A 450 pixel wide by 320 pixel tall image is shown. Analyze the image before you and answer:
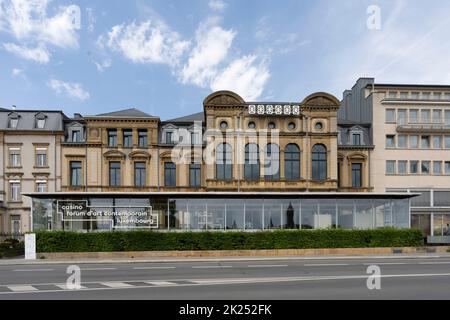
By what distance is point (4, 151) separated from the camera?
45.7m

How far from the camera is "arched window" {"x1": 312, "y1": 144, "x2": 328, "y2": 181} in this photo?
44375 mm

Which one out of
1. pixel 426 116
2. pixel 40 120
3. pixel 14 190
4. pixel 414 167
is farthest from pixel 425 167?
pixel 14 190

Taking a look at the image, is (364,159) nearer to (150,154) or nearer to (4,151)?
(150,154)

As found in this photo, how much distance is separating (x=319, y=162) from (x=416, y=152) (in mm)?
13829

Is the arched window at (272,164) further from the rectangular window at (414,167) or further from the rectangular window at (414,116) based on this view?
the rectangular window at (414,116)

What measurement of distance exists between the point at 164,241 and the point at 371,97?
33.0m

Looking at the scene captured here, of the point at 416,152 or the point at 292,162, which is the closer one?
the point at 292,162

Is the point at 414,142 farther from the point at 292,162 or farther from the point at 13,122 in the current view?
the point at 13,122

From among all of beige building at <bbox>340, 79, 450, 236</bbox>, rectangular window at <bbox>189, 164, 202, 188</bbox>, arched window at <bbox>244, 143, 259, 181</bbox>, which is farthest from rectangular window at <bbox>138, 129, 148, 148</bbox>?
beige building at <bbox>340, 79, 450, 236</bbox>

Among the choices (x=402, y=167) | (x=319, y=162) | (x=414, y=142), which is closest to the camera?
(x=319, y=162)

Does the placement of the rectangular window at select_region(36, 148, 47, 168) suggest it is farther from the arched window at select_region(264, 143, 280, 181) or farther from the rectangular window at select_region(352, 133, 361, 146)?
the rectangular window at select_region(352, 133, 361, 146)

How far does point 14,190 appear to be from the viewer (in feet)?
150
